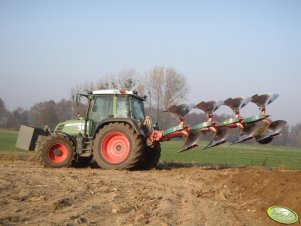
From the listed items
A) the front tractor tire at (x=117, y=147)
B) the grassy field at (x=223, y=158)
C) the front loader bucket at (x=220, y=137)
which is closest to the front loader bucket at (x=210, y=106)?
the front loader bucket at (x=220, y=137)

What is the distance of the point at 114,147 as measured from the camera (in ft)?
38.5

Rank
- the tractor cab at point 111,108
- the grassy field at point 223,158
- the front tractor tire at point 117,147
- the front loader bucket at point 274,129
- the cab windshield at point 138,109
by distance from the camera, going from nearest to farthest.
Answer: the front tractor tire at point 117,147 → the front loader bucket at point 274,129 → the tractor cab at point 111,108 → the cab windshield at point 138,109 → the grassy field at point 223,158

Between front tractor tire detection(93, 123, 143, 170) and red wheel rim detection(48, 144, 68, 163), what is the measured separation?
1.03 meters

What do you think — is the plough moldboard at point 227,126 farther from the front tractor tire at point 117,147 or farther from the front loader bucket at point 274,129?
the front tractor tire at point 117,147

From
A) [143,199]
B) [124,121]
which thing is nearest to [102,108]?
[124,121]

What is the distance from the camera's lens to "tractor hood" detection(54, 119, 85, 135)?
12430mm

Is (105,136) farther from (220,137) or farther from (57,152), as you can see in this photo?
(220,137)

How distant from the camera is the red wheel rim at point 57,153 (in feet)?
39.5

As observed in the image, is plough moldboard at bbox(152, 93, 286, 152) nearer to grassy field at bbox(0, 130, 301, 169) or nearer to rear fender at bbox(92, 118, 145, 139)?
Answer: rear fender at bbox(92, 118, 145, 139)

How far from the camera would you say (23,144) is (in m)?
13.3

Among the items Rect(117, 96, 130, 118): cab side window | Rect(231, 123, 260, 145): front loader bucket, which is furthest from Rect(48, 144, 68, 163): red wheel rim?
Rect(231, 123, 260, 145): front loader bucket

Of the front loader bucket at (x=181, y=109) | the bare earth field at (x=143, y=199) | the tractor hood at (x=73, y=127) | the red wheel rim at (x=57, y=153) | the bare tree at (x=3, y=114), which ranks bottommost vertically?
the bare earth field at (x=143, y=199)

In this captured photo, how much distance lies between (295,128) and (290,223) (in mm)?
108481

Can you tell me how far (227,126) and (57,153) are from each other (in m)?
5.01
